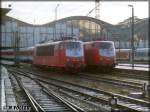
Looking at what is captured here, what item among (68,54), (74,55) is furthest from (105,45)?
(68,54)

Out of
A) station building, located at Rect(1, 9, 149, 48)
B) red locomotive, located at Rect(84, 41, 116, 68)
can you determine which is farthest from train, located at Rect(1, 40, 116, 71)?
station building, located at Rect(1, 9, 149, 48)

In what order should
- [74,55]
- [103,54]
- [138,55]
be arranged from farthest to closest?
[138,55], [103,54], [74,55]

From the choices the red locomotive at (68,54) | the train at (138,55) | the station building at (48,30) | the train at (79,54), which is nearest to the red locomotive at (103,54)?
the train at (79,54)

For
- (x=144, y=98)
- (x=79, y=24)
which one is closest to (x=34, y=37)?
(x=79, y=24)

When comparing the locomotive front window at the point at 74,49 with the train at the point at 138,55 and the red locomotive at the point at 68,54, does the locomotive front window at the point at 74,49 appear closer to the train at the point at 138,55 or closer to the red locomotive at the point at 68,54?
the red locomotive at the point at 68,54

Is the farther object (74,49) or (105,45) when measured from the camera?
(105,45)

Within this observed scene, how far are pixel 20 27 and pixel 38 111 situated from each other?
306ft

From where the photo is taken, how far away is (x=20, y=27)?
10481 centimetres

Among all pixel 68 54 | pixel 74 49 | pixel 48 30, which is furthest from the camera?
pixel 48 30

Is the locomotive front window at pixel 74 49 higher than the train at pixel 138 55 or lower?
higher

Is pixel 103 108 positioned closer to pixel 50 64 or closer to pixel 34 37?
pixel 50 64

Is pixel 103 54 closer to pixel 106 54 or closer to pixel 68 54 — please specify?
pixel 106 54

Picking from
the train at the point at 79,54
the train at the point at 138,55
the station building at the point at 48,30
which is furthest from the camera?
the station building at the point at 48,30

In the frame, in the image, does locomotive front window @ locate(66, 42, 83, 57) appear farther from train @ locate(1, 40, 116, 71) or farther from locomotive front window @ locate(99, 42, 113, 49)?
locomotive front window @ locate(99, 42, 113, 49)
